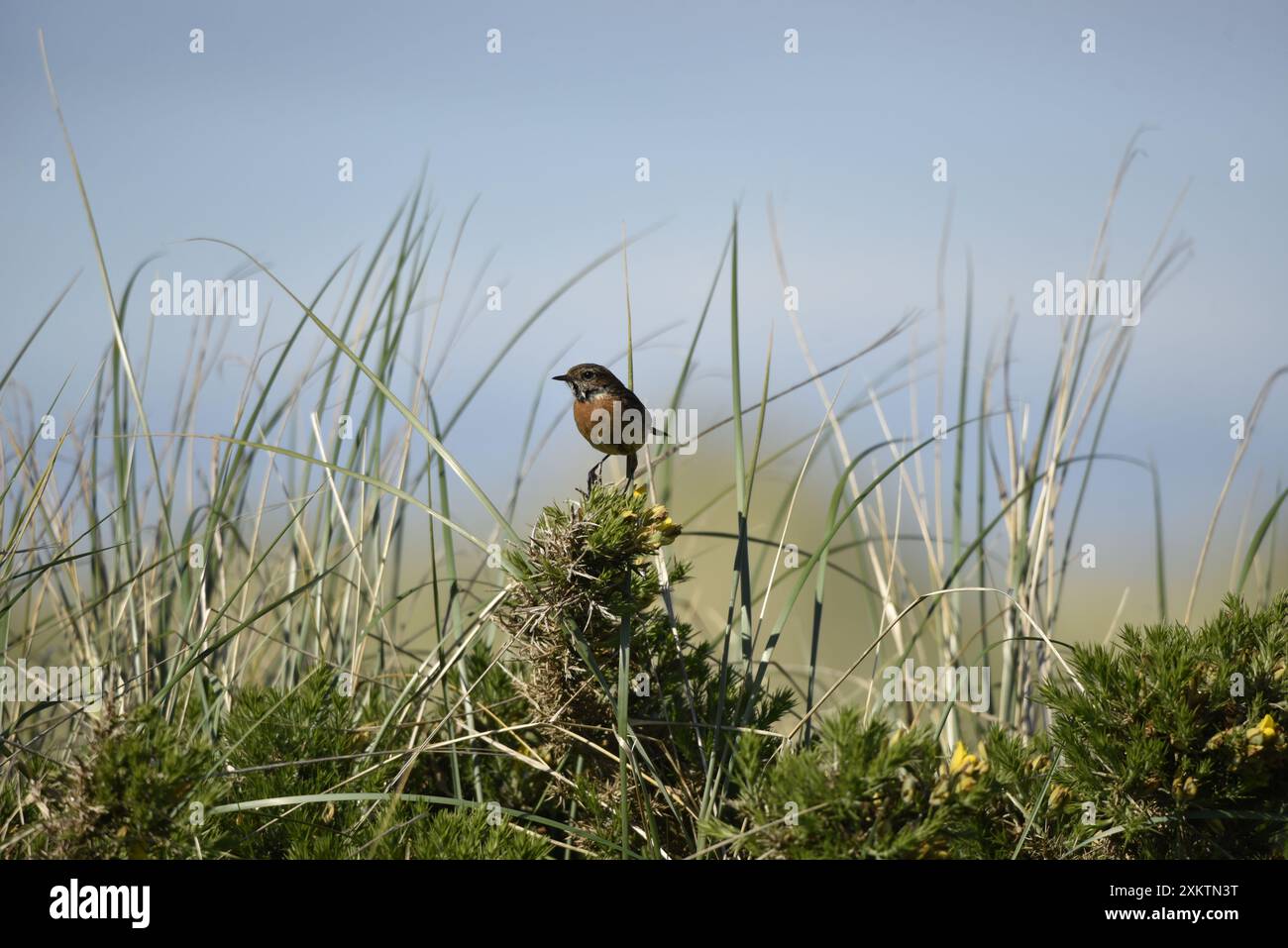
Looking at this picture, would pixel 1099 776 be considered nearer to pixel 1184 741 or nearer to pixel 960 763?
pixel 1184 741

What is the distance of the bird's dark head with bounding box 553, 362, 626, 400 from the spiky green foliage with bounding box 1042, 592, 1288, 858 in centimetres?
104

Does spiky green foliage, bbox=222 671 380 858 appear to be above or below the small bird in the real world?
below

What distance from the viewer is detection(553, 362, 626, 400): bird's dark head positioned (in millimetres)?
2082

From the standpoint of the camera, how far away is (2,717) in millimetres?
2639

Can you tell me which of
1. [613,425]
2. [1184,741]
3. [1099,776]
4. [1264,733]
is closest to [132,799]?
[613,425]

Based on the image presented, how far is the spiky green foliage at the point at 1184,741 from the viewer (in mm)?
1694

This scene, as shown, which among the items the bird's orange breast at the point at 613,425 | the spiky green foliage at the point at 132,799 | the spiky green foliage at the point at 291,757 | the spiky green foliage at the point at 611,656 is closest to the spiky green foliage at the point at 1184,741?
the spiky green foliage at the point at 611,656

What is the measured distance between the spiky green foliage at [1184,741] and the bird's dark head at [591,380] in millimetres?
1043

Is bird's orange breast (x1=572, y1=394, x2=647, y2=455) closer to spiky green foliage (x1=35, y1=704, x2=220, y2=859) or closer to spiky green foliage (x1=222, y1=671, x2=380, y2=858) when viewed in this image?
spiky green foliage (x1=222, y1=671, x2=380, y2=858)

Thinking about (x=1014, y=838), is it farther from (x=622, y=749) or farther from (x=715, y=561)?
(x=715, y=561)

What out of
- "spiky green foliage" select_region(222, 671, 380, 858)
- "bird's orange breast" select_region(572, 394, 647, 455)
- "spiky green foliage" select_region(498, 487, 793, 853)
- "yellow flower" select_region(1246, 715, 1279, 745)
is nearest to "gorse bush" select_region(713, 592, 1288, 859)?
"yellow flower" select_region(1246, 715, 1279, 745)

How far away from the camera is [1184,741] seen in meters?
1.70
